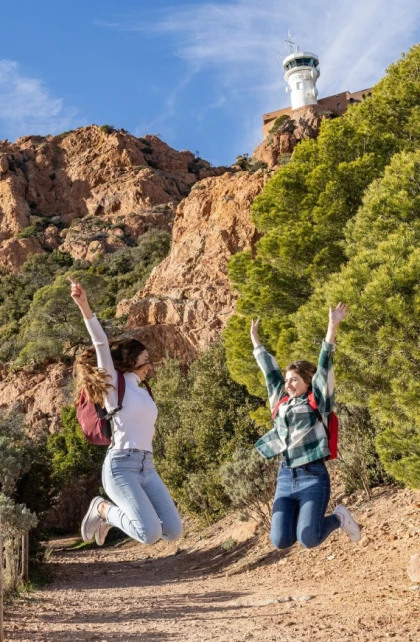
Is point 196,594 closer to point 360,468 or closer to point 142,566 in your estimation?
point 360,468

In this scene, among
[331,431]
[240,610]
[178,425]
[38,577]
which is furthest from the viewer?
[178,425]

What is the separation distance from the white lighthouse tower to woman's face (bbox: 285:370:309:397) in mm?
76942

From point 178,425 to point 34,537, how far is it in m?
8.85

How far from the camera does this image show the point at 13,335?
4803cm

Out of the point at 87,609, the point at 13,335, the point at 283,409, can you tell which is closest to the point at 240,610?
the point at 87,609

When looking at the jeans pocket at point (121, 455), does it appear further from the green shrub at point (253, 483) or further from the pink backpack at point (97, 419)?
the green shrub at point (253, 483)

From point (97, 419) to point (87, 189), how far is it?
79535 millimetres

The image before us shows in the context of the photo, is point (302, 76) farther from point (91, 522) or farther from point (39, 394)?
point (91, 522)

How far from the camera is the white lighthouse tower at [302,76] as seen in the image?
255 ft

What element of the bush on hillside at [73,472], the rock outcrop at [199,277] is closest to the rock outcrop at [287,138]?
the rock outcrop at [199,277]

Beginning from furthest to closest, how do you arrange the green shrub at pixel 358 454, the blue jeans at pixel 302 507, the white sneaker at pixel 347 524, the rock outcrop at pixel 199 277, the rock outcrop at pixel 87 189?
1. the rock outcrop at pixel 87 189
2. the rock outcrop at pixel 199 277
3. the green shrub at pixel 358 454
4. the white sneaker at pixel 347 524
5. the blue jeans at pixel 302 507

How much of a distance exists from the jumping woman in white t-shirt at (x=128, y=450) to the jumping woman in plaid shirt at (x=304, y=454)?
39.0 inches

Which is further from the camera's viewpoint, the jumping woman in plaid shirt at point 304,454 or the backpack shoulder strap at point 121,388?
the jumping woman in plaid shirt at point 304,454

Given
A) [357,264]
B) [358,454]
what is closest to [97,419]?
[357,264]
